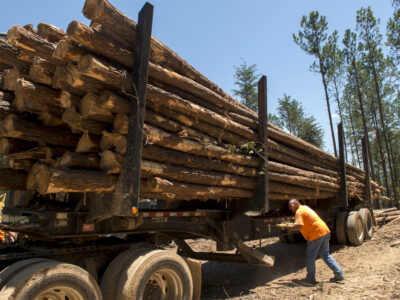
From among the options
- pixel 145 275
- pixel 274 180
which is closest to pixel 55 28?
pixel 145 275

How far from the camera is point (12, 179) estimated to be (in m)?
4.54

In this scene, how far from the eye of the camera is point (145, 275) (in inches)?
166

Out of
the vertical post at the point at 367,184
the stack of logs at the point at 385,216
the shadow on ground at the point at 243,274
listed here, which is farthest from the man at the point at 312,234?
the stack of logs at the point at 385,216

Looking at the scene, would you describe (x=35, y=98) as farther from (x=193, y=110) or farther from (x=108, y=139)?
(x=193, y=110)

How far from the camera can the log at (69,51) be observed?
12.0 feet

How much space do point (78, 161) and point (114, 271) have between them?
1.53m

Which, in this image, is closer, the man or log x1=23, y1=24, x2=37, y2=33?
log x1=23, y1=24, x2=37, y2=33

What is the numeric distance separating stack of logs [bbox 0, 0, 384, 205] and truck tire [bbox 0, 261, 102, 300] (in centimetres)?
84

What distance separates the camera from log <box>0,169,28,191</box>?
447 cm

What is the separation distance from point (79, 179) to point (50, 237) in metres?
1.08

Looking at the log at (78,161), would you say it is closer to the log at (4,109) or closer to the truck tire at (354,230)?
the log at (4,109)

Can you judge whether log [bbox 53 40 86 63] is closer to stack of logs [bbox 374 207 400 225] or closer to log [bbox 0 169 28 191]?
log [bbox 0 169 28 191]

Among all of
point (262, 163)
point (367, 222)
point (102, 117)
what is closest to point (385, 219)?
point (367, 222)

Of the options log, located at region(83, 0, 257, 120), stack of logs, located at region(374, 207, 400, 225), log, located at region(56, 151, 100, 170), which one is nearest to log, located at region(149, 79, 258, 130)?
log, located at region(83, 0, 257, 120)
